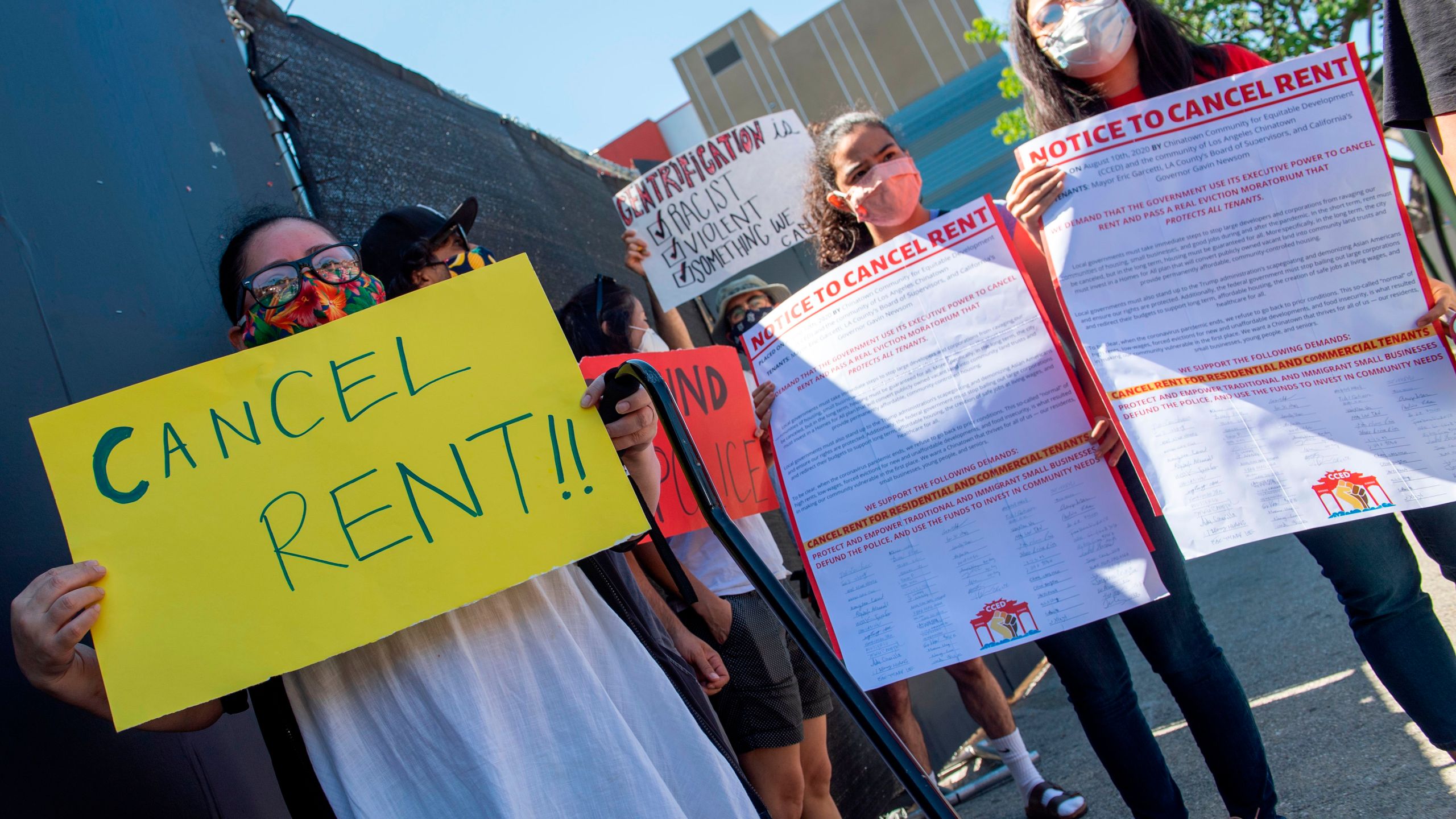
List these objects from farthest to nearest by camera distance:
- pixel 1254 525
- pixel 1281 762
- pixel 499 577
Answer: pixel 1281 762 → pixel 1254 525 → pixel 499 577

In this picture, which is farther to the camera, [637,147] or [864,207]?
[637,147]

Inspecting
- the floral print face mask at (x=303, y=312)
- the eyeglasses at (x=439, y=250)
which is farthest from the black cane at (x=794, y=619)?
the eyeglasses at (x=439, y=250)

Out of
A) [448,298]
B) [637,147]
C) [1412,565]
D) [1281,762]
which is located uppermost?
[637,147]

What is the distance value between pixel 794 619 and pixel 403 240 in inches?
76.5

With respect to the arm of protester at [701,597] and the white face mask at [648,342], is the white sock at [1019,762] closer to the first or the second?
the arm of protester at [701,597]

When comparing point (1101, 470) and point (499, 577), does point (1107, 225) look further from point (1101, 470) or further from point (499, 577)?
point (499, 577)

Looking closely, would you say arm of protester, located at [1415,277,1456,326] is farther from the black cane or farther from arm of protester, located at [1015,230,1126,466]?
the black cane

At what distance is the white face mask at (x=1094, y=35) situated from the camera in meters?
2.17

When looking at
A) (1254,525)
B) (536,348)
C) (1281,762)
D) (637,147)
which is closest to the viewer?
(536,348)

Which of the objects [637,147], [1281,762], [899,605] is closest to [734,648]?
[899,605]

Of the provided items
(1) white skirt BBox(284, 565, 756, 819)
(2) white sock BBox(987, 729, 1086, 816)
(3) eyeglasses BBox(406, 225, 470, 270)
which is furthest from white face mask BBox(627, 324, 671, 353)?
(2) white sock BBox(987, 729, 1086, 816)

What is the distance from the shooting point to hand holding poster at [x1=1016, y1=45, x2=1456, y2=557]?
1.77 meters

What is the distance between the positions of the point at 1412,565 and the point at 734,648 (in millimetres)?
1529

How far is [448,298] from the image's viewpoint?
1.50m
